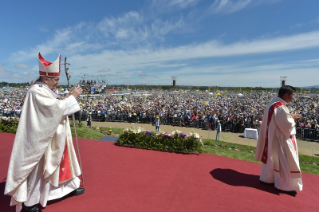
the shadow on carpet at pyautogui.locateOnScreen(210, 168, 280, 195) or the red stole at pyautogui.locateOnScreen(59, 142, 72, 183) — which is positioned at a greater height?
the red stole at pyautogui.locateOnScreen(59, 142, 72, 183)

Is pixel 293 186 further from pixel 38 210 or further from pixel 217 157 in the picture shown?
pixel 38 210

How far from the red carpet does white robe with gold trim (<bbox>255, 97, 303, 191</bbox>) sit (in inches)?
10.2

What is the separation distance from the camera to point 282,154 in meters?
3.82

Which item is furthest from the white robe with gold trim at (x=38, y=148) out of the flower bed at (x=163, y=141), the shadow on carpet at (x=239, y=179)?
the flower bed at (x=163, y=141)

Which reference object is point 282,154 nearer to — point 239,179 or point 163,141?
point 239,179

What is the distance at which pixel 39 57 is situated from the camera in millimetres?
3197

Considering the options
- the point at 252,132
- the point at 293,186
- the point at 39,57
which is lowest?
the point at 252,132

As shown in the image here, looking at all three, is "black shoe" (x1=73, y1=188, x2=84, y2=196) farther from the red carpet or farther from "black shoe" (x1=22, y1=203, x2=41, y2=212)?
"black shoe" (x1=22, y1=203, x2=41, y2=212)

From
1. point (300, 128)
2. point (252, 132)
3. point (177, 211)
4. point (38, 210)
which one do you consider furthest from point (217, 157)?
point (300, 128)

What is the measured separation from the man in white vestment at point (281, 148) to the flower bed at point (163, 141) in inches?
93.6

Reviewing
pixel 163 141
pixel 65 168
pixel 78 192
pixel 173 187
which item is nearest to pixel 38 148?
pixel 65 168

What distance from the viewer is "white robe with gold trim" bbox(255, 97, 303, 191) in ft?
12.2

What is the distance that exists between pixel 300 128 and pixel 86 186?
15.3 metres

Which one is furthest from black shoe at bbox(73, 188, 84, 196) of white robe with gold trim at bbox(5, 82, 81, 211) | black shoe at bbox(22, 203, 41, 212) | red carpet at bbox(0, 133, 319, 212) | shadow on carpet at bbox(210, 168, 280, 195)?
shadow on carpet at bbox(210, 168, 280, 195)
